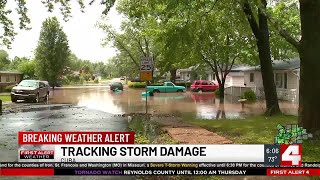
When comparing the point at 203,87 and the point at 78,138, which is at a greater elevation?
the point at 203,87

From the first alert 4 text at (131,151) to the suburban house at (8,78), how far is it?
4927 centimetres

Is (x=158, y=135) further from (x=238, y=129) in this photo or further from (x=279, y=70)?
(x=279, y=70)

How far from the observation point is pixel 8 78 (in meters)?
55.7

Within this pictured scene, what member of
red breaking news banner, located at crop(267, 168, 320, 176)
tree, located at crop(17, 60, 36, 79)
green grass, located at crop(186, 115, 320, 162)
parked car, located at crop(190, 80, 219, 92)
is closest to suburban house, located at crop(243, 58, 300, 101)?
parked car, located at crop(190, 80, 219, 92)

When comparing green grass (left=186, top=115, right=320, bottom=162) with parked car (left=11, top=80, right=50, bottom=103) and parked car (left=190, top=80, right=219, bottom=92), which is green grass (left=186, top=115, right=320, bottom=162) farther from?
parked car (left=190, top=80, right=219, bottom=92)

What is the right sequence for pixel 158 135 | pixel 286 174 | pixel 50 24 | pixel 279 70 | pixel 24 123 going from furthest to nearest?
pixel 50 24 < pixel 279 70 < pixel 24 123 < pixel 158 135 < pixel 286 174

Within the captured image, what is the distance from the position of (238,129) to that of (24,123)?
28.1 feet

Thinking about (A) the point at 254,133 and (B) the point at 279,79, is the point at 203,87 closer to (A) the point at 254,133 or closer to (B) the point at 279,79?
(B) the point at 279,79

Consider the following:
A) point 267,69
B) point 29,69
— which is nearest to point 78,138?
point 267,69

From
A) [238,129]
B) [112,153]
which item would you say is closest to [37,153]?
[112,153]

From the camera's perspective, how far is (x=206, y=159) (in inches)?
220

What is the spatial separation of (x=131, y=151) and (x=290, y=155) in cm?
259

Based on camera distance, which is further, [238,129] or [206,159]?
[238,129]

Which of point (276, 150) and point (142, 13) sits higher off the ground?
point (142, 13)
